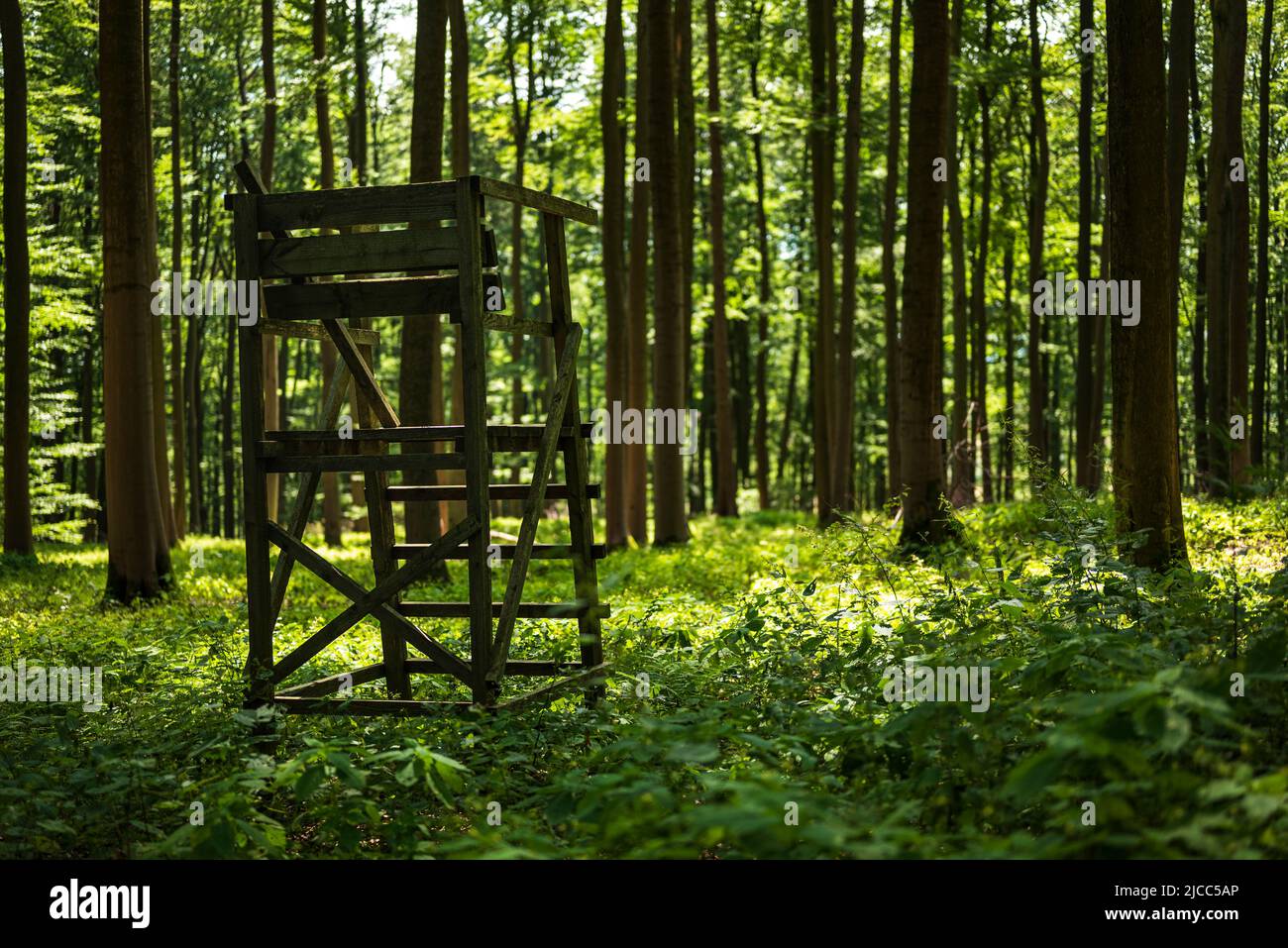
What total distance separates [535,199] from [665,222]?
36.0 ft

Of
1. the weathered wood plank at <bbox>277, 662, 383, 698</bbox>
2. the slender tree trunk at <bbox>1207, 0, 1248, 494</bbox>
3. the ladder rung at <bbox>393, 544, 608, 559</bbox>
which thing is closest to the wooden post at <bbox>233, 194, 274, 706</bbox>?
the weathered wood plank at <bbox>277, 662, 383, 698</bbox>

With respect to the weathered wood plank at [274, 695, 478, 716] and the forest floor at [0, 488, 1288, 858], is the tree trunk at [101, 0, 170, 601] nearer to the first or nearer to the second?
the forest floor at [0, 488, 1288, 858]

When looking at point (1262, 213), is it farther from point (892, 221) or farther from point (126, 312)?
point (126, 312)

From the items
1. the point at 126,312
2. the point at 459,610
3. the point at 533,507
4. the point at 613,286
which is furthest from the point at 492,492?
the point at 613,286

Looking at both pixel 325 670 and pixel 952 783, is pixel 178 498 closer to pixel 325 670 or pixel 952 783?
pixel 325 670

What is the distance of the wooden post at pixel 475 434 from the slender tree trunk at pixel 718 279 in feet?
53.7

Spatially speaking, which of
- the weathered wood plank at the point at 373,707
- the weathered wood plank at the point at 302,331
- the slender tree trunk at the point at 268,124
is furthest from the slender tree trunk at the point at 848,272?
the weathered wood plank at the point at 373,707

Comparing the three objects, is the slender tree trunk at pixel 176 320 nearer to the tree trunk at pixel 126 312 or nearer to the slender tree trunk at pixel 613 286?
the slender tree trunk at pixel 613 286

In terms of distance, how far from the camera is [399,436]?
7.08 meters

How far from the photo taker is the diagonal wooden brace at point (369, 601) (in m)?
7.06

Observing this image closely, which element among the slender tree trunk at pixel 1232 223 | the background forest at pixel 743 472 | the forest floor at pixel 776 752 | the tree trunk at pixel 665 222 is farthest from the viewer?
the slender tree trunk at pixel 1232 223

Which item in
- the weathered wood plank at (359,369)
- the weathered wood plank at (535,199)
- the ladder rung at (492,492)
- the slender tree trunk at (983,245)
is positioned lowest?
the ladder rung at (492,492)

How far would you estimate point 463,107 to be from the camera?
67.4 ft
